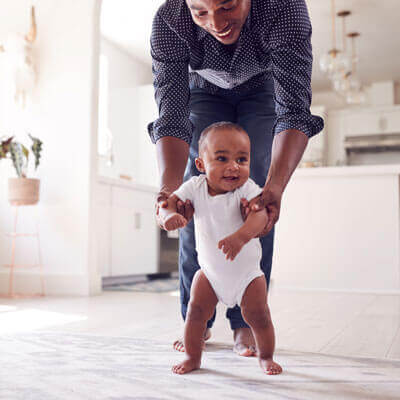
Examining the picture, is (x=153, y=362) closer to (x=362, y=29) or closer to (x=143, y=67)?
(x=362, y=29)

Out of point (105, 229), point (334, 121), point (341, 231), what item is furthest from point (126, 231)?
point (334, 121)

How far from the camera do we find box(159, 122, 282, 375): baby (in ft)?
3.55

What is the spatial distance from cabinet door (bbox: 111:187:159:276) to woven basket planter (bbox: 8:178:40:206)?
0.90 m

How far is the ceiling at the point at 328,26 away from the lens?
4.83 metres

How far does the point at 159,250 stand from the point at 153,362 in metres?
3.45

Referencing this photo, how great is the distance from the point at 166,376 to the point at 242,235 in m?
0.37

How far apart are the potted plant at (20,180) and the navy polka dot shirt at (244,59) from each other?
1913 mm

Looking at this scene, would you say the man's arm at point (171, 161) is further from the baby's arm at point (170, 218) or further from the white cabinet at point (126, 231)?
the white cabinet at point (126, 231)

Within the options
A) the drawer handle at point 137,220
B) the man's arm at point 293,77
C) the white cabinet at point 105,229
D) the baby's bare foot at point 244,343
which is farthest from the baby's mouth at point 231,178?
the drawer handle at point 137,220

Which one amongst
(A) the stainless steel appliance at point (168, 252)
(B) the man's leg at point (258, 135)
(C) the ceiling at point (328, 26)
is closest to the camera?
(B) the man's leg at point (258, 135)

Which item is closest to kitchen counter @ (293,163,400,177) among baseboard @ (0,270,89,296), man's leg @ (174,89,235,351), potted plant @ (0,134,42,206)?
baseboard @ (0,270,89,296)

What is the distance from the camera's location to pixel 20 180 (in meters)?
3.02

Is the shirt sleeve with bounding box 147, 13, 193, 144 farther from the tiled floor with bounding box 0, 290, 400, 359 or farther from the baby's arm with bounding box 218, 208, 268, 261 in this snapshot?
the tiled floor with bounding box 0, 290, 400, 359

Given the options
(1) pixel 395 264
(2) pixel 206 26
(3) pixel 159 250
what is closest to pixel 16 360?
(2) pixel 206 26
